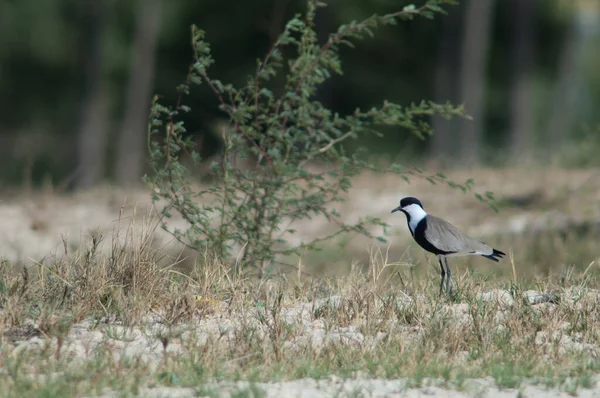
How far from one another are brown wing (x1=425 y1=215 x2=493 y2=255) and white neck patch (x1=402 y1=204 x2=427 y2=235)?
0.11 m

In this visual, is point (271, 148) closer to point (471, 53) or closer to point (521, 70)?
point (471, 53)

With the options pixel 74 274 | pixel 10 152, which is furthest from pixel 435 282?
pixel 10 152

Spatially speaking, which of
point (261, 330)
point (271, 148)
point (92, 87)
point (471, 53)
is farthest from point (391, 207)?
point (92, 87)

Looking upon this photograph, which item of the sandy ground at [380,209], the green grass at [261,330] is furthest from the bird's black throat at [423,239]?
the sandy ground at [380,209]

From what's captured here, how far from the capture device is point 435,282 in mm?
7215

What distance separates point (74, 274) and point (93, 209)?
8789 millimetres

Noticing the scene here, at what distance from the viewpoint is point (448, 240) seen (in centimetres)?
666

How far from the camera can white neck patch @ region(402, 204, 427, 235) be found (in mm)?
6914

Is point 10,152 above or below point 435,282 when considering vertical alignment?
above

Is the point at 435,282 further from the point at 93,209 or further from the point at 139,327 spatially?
the point at 93,209

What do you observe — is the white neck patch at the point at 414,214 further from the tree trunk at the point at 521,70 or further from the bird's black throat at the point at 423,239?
the tree trunk at the point at 521,70

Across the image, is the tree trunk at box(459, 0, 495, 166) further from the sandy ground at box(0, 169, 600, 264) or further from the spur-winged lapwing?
the spur-winged lapwing

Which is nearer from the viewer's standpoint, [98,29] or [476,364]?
[476,364]

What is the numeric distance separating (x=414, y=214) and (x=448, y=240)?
0.44 metres
